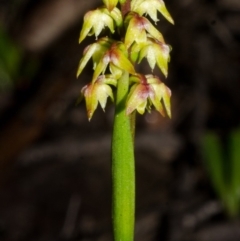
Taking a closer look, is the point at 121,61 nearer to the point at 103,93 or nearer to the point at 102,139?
the point at 103,93

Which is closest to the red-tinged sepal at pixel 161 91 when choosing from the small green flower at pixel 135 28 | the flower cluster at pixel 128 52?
the flower cluster at pixel 128 52

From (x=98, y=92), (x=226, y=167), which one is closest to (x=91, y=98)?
(x=98, y=92)

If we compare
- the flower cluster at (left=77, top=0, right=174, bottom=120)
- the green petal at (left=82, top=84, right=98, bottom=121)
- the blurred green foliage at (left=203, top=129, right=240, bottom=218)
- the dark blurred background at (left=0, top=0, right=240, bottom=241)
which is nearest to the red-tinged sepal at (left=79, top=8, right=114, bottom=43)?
the flower cluster at (left=77, top=0, right=174, bottom=120)

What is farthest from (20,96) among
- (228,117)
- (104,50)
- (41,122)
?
(104,50)

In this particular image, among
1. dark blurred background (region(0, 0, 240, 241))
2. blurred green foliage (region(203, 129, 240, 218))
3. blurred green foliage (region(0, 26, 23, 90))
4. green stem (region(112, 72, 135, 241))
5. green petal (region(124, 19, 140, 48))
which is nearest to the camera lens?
green petal (region(124, 19, 140, 48))

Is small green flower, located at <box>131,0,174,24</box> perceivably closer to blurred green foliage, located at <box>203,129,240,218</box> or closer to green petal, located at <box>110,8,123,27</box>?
green petal, located at <box>110,8,123,27</box>
